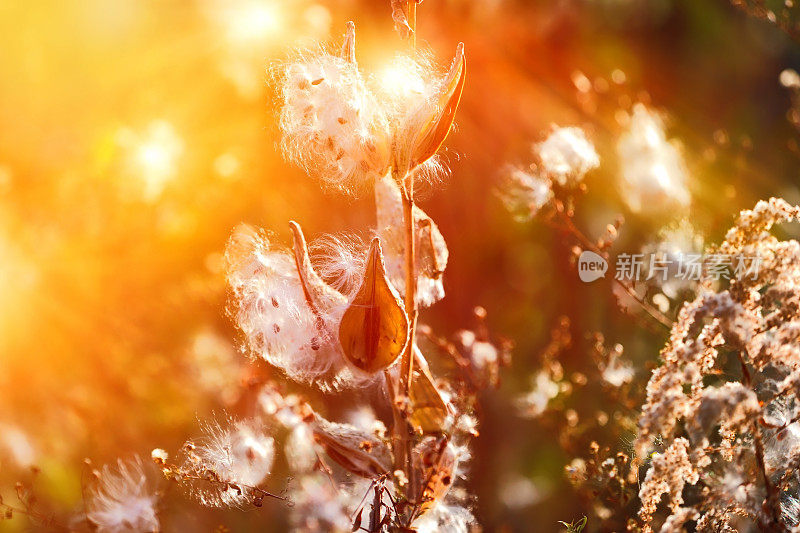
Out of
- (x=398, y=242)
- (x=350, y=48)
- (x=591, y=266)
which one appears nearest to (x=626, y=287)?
(x=591, y=266)

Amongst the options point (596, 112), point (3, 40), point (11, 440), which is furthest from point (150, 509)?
point (596, 112)

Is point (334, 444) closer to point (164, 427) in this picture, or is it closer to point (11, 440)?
point (164, 427)

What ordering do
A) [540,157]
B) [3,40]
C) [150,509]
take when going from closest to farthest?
1. [150,509]
2. [3,40]
3. [540,157]

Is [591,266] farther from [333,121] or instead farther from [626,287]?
[333,121]

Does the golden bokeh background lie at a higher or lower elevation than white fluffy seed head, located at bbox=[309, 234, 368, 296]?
higher

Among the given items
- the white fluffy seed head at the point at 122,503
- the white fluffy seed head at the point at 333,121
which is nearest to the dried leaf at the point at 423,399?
the white fluffy seed head at the point at 333,121

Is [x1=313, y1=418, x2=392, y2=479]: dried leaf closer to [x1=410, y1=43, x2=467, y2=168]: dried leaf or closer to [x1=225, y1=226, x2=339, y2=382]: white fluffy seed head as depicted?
[x1=225, y1=226, x2=339, y2=382]: white fluffy seed head

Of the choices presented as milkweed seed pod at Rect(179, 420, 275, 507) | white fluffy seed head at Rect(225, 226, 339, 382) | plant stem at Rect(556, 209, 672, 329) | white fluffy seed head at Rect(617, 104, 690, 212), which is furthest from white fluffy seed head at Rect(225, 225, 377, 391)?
white fluffy seed head at Rect(617, 104, 690, 212)
